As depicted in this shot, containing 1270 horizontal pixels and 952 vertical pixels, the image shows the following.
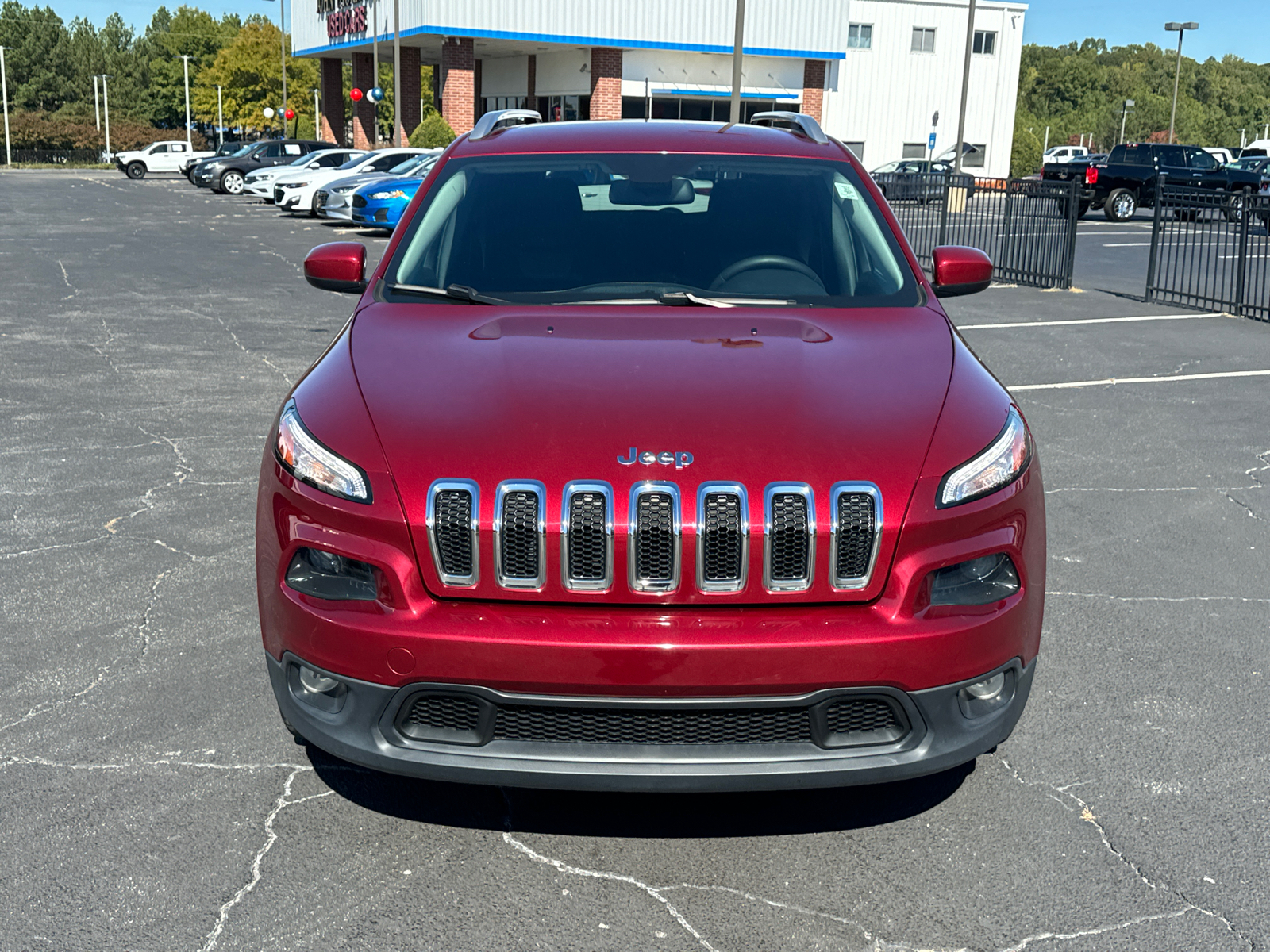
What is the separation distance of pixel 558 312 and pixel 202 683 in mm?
1696

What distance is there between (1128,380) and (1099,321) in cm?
390

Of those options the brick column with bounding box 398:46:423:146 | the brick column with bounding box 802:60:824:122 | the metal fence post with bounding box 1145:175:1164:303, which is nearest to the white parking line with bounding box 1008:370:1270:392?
the metal fence post with bounding box 1145:175:1164:303

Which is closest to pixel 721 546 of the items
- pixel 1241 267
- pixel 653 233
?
pixel 653 233

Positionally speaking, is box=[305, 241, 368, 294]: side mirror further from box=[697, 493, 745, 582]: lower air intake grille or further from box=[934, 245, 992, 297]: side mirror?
box=[697, 493, 745, 582]: lower air intake grille

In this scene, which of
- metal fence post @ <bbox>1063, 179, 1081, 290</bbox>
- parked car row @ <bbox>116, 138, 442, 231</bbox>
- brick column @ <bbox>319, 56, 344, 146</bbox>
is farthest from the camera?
brick column @ <bbox>319, 56, 344, 146</bbox>

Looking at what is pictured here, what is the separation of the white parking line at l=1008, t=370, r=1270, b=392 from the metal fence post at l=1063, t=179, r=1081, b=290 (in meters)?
6.25

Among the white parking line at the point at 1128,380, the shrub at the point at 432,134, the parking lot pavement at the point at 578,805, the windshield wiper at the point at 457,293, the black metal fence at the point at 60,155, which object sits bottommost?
the black metal fence at the point at 60,155

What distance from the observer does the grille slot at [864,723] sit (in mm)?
2996

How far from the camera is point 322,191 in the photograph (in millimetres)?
27688

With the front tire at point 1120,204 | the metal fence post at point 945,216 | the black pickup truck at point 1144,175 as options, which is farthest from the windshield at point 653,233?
the front tire at point 1120,204

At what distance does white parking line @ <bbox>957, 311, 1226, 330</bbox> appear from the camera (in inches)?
534

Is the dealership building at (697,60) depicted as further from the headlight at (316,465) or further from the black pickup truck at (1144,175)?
the headlight at (316,465)

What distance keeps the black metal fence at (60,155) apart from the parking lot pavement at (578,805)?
9163 cm

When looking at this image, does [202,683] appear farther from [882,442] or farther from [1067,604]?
[1067,604]
